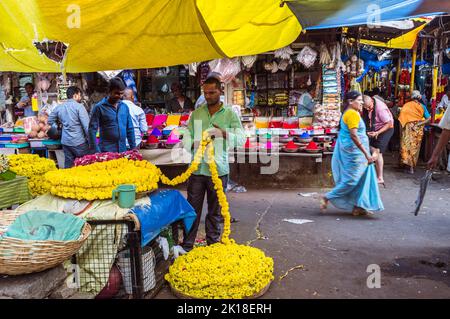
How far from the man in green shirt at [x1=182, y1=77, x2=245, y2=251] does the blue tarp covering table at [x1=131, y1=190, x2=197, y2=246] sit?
0.73 feet

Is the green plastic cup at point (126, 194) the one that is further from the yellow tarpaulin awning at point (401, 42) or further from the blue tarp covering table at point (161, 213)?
the yellow tarpaulin awning at point (401, 42)

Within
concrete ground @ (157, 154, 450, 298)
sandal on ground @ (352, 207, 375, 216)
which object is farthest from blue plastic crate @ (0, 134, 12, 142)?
sandal on ground @ (352, 207, 375, 216)

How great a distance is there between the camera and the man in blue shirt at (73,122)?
689 centimetres

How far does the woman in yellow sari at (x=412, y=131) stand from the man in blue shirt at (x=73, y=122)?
23.0 feet

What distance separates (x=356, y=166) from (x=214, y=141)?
270 centimetres

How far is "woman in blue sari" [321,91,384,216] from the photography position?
605cm

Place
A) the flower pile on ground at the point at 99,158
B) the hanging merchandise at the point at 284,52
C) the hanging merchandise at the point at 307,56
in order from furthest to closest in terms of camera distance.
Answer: the hanging merchandise at the point at 284,52, the hanging merchandise at the point at 307,56, the flower pile on ground at the point at 99,158

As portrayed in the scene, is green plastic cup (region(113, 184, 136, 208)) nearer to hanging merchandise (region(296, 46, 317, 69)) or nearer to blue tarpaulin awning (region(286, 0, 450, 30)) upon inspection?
blue tarpaulin awning (region(286, 0, 450, 30))

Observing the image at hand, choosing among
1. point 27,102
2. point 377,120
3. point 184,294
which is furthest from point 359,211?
point 27,102

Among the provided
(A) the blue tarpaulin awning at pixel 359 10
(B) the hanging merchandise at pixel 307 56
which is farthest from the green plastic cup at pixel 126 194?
(B) the hanging merchandise at pixel 307 56

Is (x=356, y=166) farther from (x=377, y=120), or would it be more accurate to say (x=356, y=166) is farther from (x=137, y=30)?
(x=137, y=30)

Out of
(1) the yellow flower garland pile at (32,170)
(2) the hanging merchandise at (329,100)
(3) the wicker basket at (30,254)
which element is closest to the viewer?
(3) the wicker basket at (30,254)

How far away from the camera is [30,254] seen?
8.11ft

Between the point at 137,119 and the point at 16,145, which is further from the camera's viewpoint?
the point at 16,145
